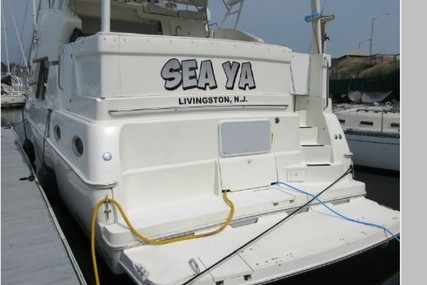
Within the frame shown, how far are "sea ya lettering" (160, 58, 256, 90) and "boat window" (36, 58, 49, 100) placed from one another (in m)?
2.36

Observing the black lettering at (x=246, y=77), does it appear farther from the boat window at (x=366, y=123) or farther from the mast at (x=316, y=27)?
the boat window at (x=366, y=123)

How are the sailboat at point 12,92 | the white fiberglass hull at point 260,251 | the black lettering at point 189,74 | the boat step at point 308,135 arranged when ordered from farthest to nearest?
the sailboat at point 12,92 < the boat step at point 308,135 < the black lettering at point 189,74 < the white fiberglass hull at point 260,251

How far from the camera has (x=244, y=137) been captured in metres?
3.76

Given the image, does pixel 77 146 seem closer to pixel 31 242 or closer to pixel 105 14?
pixel 31 242

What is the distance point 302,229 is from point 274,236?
29cm

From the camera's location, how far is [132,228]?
2.83m

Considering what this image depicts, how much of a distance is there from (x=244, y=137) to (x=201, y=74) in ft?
2.44

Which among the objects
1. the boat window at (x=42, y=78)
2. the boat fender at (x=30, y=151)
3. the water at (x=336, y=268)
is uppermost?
the boat window at (x=42, y=78)

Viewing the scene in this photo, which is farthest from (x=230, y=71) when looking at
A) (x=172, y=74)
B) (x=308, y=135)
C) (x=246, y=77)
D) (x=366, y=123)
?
(x=366, y=123)

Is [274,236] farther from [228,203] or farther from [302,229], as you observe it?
[228,203]

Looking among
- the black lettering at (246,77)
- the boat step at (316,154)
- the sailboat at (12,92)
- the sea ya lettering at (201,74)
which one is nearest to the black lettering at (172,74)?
the sea ya lettering at (201,74)

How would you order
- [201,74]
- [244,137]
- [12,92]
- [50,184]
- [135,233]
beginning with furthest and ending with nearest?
[12,92], [50,184], [244,137], [201,74], [135,233]

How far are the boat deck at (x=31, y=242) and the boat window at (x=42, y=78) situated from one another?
1.48m

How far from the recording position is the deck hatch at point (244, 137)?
3.66 metres
